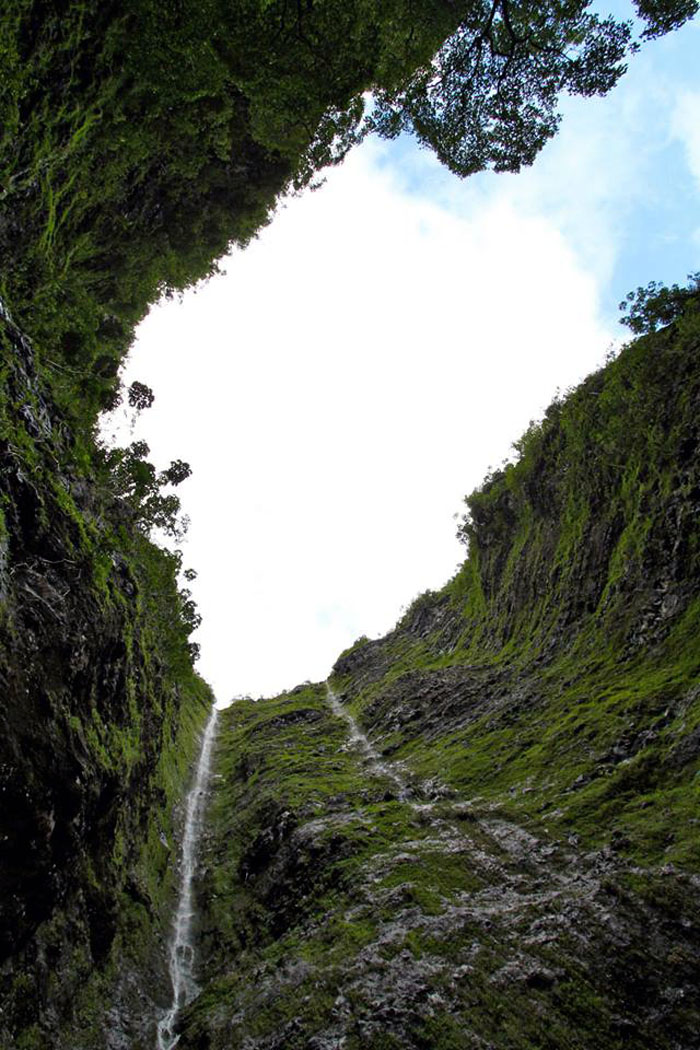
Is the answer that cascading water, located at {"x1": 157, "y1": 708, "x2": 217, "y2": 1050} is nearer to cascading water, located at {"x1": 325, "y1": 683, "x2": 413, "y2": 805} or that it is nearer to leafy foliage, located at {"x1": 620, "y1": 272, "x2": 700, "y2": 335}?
cascading water, located at {"x1": 325, "y1": 683, "x2": 413, "y2": 805}

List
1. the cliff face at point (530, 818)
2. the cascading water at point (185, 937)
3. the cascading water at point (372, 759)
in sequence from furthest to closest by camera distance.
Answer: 1. the cascading water at point (372, 759)
2. the cascading water at point (185, 937)
3. the cliff face at point (530, 818)

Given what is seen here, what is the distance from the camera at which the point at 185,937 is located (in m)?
15.5

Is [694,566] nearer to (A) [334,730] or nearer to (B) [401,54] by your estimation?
(B) [401,54]

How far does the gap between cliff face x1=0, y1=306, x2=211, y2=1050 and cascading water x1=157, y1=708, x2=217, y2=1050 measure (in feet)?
1.26

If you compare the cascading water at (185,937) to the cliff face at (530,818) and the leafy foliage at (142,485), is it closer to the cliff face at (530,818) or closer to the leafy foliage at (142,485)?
the cliff face at (530,818)

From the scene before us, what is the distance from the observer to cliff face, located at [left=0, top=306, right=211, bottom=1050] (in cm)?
872

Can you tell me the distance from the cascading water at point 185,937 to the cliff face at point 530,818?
699 mm

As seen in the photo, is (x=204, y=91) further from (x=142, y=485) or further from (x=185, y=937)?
(x=185, y=937)

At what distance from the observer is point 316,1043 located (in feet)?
29.9

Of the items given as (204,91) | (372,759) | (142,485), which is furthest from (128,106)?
(372,759)

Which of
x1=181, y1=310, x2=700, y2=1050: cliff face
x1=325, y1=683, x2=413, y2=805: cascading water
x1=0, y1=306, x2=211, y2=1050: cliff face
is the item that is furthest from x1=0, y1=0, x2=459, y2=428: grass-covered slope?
x1=325, y1=683, x2=413, y2=805: cascading water

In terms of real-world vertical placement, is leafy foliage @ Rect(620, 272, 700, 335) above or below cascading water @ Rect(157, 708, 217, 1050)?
above

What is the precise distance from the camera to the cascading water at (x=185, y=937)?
38.8 ft

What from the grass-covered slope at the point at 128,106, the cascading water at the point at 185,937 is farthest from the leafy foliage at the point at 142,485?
the cascading water at the point at 185,937
